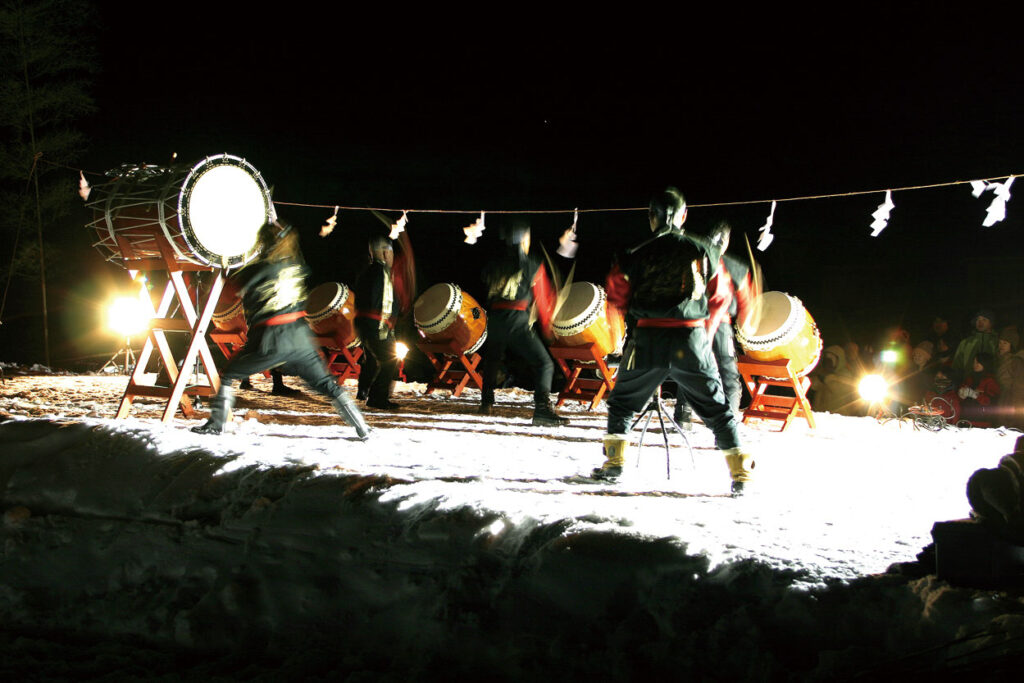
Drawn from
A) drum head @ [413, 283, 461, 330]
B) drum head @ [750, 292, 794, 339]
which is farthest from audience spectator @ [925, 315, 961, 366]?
drum head @ [413, 283, 461, 330]

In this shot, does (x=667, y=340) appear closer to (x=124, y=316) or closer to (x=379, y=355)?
(x=379, y=355)

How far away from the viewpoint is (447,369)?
331 inches

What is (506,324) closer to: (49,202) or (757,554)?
(757,554)

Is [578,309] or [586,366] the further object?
[586,366]

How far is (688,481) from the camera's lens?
3.28 meters

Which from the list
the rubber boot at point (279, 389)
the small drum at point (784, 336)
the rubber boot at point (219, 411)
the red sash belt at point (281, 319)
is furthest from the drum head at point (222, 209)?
the small drum at point (784, 336)

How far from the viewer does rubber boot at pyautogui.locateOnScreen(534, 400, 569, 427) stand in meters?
5.41

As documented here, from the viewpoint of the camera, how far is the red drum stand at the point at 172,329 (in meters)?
4.57

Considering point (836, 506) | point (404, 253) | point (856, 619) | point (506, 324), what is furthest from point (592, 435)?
point (856, 619)

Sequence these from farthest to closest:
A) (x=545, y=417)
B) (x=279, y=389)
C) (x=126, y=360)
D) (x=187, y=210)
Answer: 1. (x=126, y=360)
2. (x=279, y=389)
3. (x=545, y=417)
4. (x=187, y=210)

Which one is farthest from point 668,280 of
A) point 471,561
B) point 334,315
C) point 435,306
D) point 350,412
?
point 334,315

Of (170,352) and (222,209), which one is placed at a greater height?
(222,209)

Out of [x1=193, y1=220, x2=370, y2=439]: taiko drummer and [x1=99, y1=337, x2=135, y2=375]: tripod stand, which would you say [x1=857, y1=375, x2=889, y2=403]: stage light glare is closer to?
[x1=193, y1=220, x2=370, y2=439]: taiko drummer

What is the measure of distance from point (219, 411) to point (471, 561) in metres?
2.56
